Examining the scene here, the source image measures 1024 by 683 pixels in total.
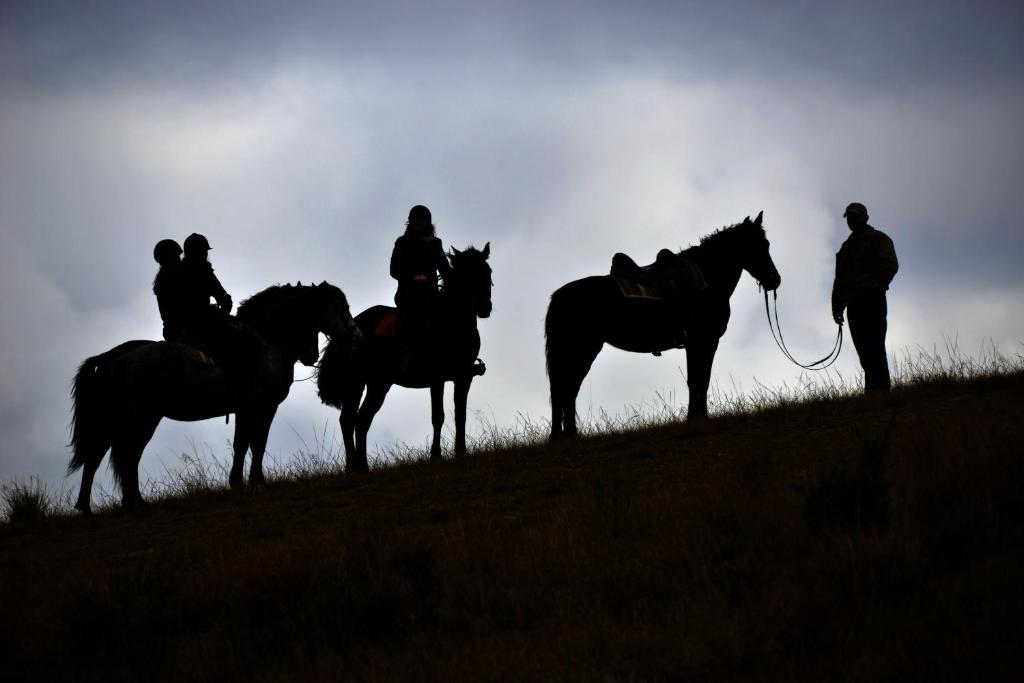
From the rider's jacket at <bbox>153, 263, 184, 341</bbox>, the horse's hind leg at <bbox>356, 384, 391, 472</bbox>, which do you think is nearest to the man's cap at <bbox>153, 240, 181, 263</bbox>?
the rider's jacket at <bbox>153, 263, 184, 341</bbox>

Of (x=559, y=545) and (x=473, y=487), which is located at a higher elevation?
(x=473, y=487)

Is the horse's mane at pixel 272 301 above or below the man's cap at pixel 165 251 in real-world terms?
below

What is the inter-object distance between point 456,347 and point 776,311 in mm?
5064

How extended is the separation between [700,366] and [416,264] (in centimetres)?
397

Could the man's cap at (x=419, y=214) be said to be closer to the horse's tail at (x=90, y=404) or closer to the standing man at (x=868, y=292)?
the horse's tail at (x=90, y=404)

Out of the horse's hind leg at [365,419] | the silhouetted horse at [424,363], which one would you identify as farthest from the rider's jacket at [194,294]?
the horse's hind leg at [365,419]

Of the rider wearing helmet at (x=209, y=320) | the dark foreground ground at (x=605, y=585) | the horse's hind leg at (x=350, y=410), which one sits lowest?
the dark foreground ground at (x=605, y=585)

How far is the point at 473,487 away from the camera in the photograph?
420 inches

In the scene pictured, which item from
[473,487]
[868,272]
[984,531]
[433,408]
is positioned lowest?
[984,531]

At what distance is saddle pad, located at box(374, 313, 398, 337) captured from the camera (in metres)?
13.8

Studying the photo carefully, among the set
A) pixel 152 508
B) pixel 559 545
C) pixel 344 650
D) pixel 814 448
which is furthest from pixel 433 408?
pixel 344 650

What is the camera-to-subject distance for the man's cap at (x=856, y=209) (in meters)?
14.2

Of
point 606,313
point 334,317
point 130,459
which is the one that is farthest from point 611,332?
point 130,459

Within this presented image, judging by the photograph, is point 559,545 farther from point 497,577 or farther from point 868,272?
point 868,272
